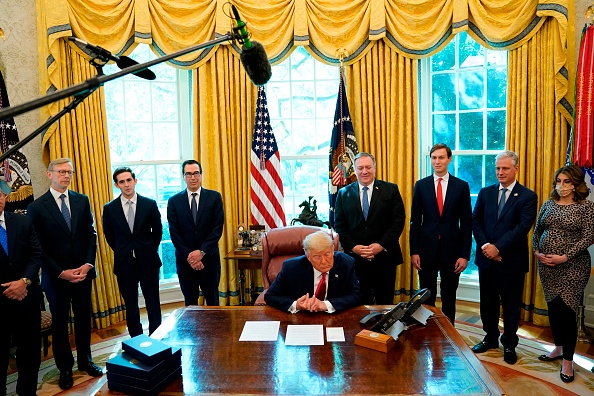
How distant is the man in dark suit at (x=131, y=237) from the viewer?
385cm

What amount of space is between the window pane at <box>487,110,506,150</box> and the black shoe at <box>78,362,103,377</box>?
4.20m

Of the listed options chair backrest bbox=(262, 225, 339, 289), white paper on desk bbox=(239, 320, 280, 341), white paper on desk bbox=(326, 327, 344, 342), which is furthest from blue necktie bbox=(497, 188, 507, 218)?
white paper on desk bbox=(239, 320, 280, 341)

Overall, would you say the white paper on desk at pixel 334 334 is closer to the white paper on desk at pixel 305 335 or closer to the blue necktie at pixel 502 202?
the white paper on desk at pixel 305 335

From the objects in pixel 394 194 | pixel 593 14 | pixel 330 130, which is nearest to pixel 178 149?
pixel 330 130

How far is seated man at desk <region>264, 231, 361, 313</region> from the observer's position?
284 centimetres

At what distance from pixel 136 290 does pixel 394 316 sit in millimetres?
2384

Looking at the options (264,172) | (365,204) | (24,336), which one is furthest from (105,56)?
(264,172)

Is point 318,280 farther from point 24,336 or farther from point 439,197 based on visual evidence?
point 24,336

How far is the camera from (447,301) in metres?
4.02

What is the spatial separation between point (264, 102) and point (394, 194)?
1.82 meters

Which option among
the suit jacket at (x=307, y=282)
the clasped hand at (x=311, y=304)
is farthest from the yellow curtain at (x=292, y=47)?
the clasped hand at (x=311, y=304)

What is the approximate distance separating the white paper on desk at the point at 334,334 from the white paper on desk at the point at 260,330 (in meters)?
0.27

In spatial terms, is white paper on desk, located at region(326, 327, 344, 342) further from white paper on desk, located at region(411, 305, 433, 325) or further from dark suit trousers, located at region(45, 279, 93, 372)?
dark suit trousers, located at region(45, 279, 93, 372)

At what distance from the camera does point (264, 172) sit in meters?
5.10
